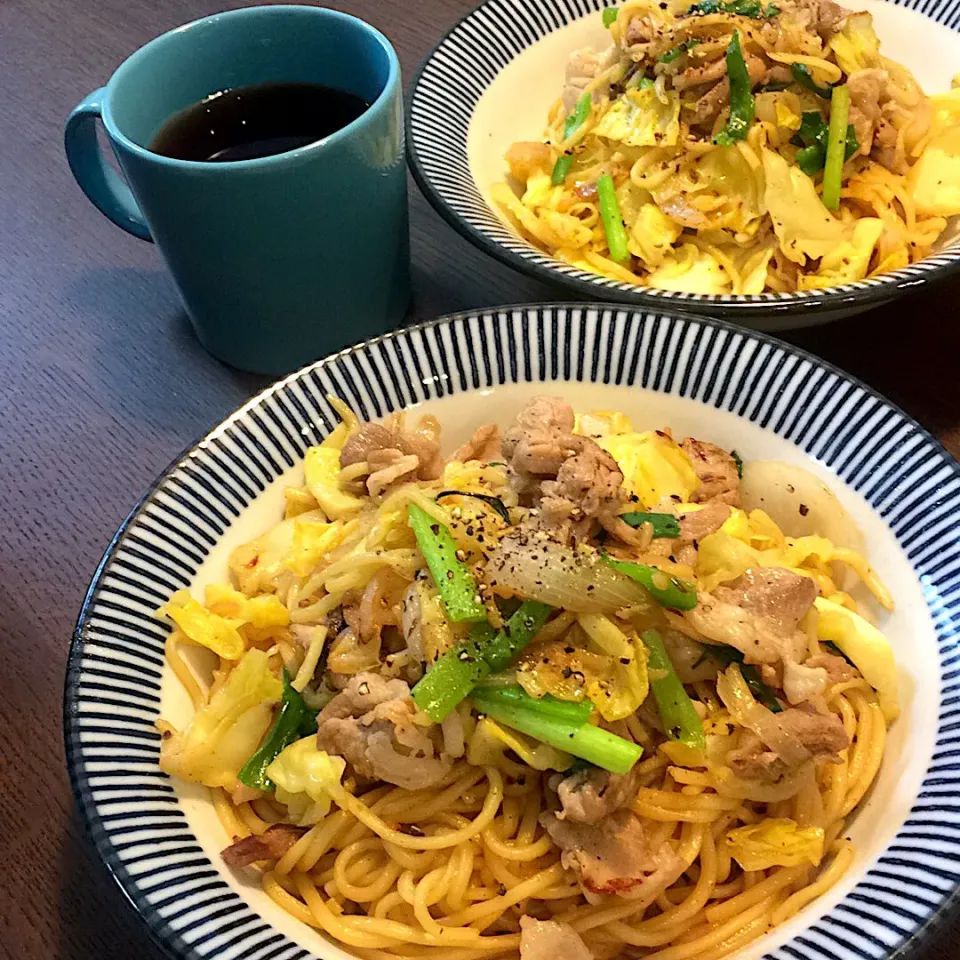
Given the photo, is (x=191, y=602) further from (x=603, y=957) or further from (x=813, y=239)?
(x=813, y=239)

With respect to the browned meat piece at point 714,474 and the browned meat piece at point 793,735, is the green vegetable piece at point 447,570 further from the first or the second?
the browned meat piece at point 714,474

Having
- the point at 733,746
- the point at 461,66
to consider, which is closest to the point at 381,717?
the point at 733,746

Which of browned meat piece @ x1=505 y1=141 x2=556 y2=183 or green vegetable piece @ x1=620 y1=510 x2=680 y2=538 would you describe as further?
browned meat piece @ x1=505 y1=141 x2=556 y2=183

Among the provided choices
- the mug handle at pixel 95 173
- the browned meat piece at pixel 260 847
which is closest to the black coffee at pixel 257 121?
the mug handle at pixel 95 173

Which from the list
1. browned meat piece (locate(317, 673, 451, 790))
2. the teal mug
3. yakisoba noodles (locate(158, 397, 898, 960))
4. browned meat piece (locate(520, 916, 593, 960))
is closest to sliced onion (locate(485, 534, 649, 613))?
yakisoba noodles (locate(158, 397, 898, 960))

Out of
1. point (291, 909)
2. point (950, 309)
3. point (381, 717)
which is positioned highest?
point (950, 309)

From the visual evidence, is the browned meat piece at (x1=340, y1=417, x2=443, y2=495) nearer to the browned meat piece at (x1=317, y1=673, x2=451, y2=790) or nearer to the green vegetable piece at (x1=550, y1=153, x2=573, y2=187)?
the browned meat piece at (x1=317, y1=673, x2=451, y2=790)

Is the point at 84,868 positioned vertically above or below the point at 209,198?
below
